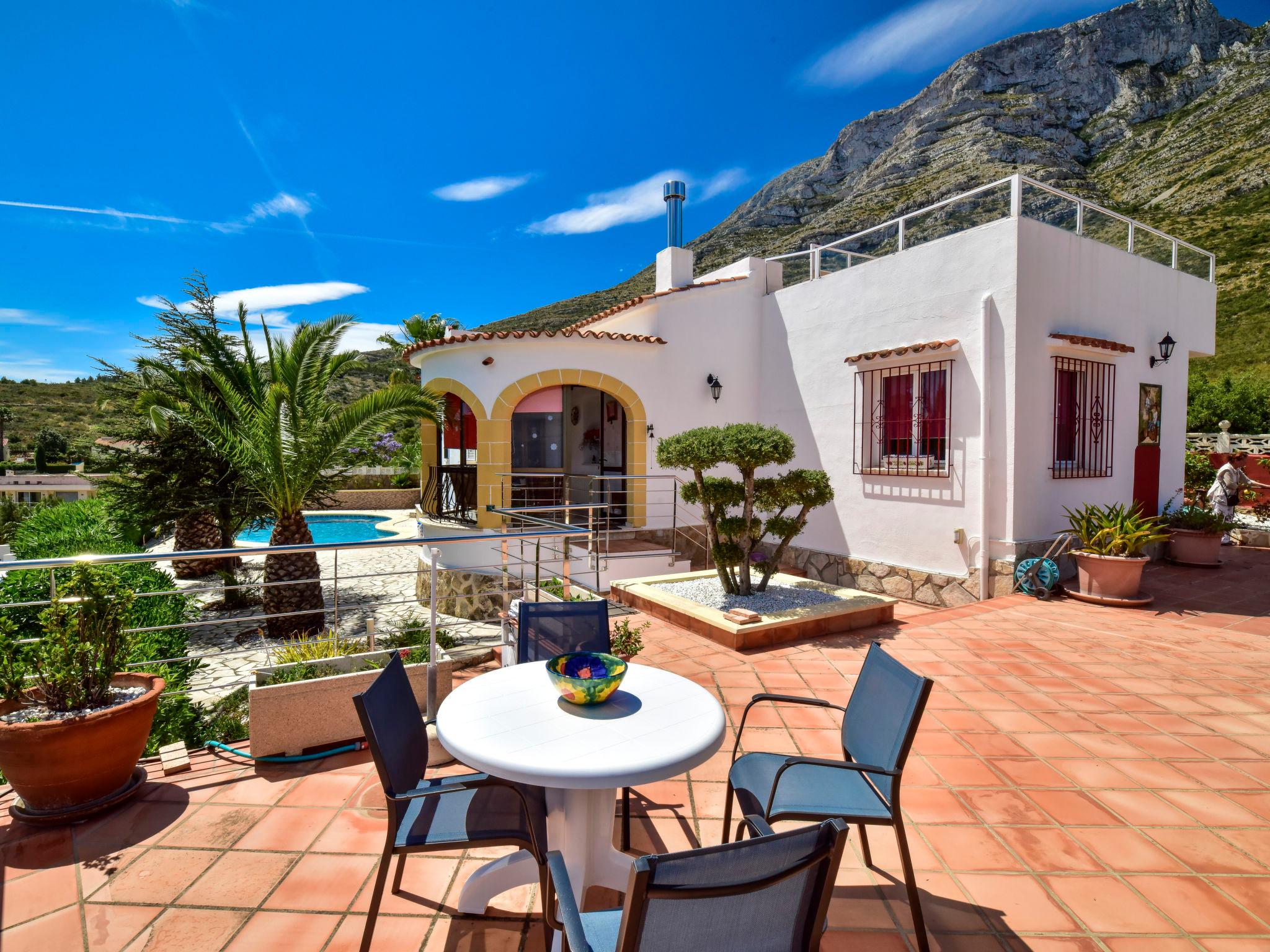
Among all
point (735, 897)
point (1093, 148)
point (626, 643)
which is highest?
point (1093, 148)

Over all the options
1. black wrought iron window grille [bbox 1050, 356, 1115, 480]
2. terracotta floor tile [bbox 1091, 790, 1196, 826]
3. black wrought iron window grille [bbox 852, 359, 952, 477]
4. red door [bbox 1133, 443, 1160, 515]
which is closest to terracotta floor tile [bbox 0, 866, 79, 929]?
terracotta floor tile [bbox 1091, 790, 1196, 826]

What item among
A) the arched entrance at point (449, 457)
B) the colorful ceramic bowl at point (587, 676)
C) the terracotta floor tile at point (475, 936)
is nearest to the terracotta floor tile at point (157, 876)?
the terracotta floor tile at point (475, 936)

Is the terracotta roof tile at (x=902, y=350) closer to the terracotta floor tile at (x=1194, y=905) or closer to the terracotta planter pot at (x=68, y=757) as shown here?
the terracotta floor tile at (x=1194, y=905)

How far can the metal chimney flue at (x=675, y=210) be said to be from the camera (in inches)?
437

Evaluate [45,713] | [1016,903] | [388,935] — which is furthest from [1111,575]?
[45,713]

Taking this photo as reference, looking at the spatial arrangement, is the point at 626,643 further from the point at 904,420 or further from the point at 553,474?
the point at 553,474

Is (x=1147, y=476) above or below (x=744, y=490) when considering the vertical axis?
above

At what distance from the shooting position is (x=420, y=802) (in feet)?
6.81

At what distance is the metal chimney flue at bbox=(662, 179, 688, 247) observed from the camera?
11094 mm

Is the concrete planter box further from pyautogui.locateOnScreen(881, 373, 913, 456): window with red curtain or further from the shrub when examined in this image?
pyautogui.locateOnScreen(881, 373, 913, 456): window with red curtain

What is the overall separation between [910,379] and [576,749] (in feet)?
24.7

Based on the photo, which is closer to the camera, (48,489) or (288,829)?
(288,829)

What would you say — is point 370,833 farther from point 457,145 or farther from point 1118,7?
point 1118,7

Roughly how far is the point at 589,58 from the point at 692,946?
15.3m
